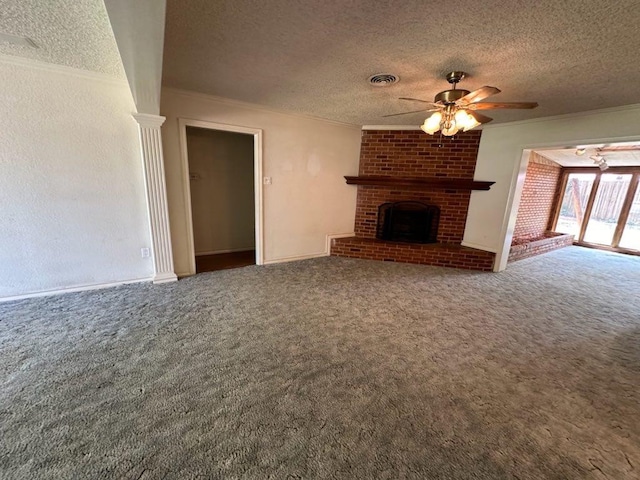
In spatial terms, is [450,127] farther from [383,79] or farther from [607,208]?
[607,208]

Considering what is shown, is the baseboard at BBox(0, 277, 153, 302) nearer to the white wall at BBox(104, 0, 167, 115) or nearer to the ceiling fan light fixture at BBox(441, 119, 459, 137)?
the white wall at BBox(104, 0, 167, 115)

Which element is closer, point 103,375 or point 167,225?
point 103,375

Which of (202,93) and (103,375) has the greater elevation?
(202,93)

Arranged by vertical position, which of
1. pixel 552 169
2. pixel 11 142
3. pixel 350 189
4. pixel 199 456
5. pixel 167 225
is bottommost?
pixel 199 456

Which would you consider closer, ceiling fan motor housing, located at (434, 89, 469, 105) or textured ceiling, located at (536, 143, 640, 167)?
ceiling fan motor housing, located at (434, 89, 469, 105)

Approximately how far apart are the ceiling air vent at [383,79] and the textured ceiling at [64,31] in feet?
6.29

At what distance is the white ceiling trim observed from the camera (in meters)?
2.13

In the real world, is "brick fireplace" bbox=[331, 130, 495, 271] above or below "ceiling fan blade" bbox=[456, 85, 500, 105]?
below

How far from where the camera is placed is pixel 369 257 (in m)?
4.29

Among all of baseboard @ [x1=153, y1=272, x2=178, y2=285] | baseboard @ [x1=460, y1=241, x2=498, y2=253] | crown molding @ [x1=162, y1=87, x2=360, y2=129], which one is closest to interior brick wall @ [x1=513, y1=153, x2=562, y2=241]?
baseboard @ [x1=460, y1=241, x2=498, y2=253]

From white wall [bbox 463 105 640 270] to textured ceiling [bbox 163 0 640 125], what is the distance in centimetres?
26

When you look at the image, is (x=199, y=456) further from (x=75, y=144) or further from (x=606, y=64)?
(x=606, y=64)

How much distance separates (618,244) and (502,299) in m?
5.49

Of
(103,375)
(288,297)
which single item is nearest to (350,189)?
(288,297)
